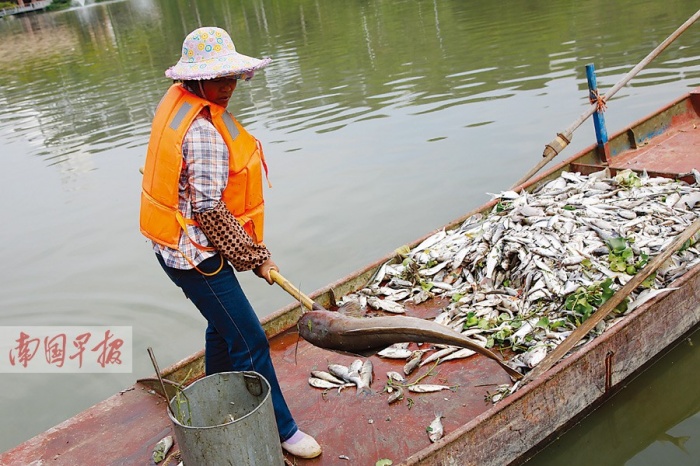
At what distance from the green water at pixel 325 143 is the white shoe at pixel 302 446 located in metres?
2.34

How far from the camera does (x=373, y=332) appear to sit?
12.2 ft

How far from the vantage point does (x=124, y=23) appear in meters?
41.1

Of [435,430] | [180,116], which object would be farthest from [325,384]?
[180,116]

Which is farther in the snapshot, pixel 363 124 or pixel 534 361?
pixel 363 124

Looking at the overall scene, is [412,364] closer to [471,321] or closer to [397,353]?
[397,353]

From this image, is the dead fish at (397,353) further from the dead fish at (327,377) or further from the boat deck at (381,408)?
the dead fish at (327,377)

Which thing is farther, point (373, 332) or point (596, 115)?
point (596, 115)

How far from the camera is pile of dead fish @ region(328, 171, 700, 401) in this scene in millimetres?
4570

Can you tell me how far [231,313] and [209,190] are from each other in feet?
2.13

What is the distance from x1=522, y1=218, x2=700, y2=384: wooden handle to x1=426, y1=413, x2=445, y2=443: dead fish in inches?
21.2

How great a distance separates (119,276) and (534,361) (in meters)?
5.18

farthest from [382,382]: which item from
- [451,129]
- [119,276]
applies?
[451,129]

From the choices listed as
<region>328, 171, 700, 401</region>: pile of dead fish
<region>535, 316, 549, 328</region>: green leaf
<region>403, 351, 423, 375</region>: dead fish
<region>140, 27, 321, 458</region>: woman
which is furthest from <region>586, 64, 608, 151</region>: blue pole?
<region>140, 27, 321, 458</region>: woman

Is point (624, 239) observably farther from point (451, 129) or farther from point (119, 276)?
point (451, 129)
